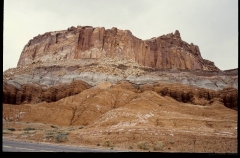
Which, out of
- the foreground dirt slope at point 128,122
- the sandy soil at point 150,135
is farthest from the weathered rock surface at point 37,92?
the sandy soil at point 150,135

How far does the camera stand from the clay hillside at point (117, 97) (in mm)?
22969

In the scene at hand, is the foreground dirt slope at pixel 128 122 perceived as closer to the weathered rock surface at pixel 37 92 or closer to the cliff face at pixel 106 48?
the weathered rock surface at pixel 37 92

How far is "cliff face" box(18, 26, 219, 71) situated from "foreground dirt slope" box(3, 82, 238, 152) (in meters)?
38.8

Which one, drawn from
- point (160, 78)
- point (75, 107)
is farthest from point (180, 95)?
point (75, 107)

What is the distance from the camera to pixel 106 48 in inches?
3824

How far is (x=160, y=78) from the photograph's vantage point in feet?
219

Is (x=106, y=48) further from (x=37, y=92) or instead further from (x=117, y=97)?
(x=117, y=97)

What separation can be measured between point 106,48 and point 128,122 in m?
68.1

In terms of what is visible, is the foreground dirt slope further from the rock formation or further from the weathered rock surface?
the weathered rock surface

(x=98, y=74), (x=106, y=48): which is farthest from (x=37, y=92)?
(x=106, y=48)

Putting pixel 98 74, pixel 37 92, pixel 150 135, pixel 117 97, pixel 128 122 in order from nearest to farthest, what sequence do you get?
1. pixel 150 135
2. pixel 128 122
3. pixel 117 97
4. pixel 37 92
5. pixel 98 74

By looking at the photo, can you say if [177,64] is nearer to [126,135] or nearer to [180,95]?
[180,95]

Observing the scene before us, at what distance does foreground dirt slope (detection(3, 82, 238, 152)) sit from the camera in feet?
68.3
